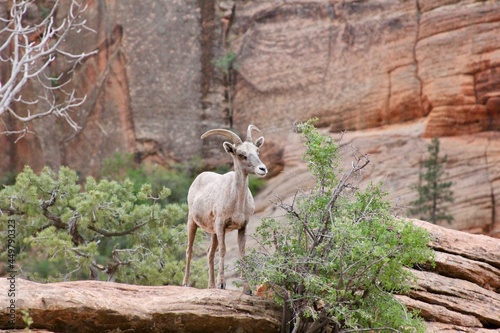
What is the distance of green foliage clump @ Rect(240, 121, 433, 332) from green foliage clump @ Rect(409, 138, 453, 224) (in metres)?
14.0

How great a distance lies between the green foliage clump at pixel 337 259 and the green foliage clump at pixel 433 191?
Result: 14.0 m

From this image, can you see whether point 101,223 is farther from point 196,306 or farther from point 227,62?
point 227,62

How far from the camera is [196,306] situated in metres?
10.8

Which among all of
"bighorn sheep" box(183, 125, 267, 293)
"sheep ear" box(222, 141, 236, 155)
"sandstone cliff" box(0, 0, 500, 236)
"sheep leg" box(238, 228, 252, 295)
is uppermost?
"sandstone cliff" box(0, 0, 500, 236)

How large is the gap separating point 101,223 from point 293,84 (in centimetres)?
1420

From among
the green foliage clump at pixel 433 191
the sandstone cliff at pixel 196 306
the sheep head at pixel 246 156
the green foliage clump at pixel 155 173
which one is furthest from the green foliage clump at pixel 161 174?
the sheep head at pixel 246 156

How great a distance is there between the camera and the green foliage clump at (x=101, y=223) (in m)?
16.8

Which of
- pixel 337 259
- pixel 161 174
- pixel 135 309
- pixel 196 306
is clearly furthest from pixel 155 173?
pixel 337 259

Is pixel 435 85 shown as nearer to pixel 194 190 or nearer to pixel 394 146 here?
pixel 394 146

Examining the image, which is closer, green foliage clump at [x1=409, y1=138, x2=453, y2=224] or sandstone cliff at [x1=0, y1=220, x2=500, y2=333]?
sandstone cliff at [x1=0, y1=220, x2=500, y2=333]

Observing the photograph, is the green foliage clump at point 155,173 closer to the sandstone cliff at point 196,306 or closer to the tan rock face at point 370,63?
the tan rock face at point 370,63

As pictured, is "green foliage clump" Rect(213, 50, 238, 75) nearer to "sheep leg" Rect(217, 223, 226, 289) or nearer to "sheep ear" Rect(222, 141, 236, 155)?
"sheep ear" Rect(222, 141, 236, 155)

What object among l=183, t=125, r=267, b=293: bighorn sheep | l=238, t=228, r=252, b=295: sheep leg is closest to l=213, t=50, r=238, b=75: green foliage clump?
l=183, t=125, r=267, b=293: bighorn sheep

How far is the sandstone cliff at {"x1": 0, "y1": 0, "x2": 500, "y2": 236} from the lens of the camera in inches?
1049
